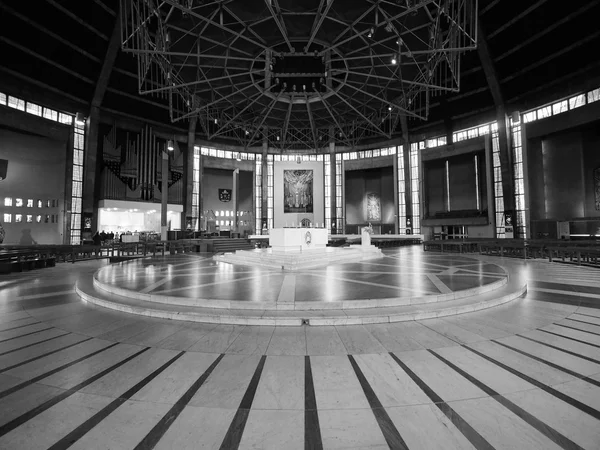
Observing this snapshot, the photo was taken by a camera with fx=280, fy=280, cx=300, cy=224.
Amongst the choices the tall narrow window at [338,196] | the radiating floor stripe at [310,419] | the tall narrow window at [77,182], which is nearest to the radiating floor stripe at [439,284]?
the radiating floor stripe at [310,419]

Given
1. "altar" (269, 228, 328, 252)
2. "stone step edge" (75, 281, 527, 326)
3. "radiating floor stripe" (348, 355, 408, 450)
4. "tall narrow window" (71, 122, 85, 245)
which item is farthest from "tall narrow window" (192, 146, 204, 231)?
"radiating floor stripe" (348, 355, 408, 450)

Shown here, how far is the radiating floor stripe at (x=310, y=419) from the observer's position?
192 centimetres

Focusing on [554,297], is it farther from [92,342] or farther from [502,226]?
[502,226]

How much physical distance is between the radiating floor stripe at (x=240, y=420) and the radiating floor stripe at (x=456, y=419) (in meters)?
1.60

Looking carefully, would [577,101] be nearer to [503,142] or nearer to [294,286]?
[503,142]

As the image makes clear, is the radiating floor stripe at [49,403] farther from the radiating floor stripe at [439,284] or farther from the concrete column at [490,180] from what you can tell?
the concrete column at [490,180]

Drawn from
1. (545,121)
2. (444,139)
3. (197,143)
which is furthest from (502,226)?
(197,143)

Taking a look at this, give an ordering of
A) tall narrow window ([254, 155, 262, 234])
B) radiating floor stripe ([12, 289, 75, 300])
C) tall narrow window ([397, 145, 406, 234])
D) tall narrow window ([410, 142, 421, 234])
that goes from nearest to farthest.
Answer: radiating floor stripe ([12, 289, 75, 300]) < tall narrow window ([410, 142, 421, 234]) < tall narrow window ([397, 145, 406, 234]) < tall narrow window ([254, 155, 262, 234])

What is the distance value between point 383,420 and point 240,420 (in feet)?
3.67

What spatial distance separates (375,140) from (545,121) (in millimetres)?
17657

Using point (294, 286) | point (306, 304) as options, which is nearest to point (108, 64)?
point (294, 286)

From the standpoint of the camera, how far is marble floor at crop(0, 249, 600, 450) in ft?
6.58

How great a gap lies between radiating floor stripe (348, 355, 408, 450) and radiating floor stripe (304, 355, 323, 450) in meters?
0.48

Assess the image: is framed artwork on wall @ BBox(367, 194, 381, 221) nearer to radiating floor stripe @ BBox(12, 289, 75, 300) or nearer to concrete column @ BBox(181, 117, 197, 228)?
concrete column @ BBox(181, 117, 197, 228)
